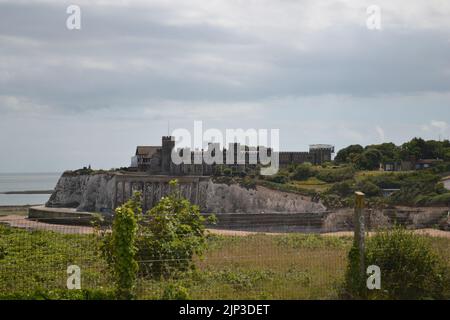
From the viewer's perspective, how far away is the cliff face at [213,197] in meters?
54.2

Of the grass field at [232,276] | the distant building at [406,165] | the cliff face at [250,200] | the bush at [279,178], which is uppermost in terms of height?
the distant building at [406,165]

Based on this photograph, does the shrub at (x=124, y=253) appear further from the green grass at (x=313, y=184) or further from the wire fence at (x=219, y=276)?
the green grass at (x=313, y=184)

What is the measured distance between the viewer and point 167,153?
6919 centimetres

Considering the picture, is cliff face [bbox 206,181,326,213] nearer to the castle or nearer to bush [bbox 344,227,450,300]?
the castle

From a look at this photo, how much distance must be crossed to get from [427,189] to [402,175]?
8.15m

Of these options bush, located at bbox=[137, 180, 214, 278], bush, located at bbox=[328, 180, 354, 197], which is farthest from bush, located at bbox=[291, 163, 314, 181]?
bush, located at bbox=[137, 180, 214, 278]

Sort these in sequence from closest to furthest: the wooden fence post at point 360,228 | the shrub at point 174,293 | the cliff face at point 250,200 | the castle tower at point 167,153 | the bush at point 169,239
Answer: the shrub at point 174,293 < the wooden fence post at point 360,228 < the bush at point 169,239 < the cliff face at point 250,200 < the castle tower at point 167,153

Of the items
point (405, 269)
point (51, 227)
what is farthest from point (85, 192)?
point (405, 269)

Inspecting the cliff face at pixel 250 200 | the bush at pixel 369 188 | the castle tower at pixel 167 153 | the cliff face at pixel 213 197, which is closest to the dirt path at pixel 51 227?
the cliff face at pixel 213 197

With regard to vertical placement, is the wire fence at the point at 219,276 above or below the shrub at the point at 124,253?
below

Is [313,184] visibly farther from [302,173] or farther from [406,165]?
[406,165]

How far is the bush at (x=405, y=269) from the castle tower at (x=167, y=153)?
2233 inches

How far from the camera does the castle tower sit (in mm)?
67925
